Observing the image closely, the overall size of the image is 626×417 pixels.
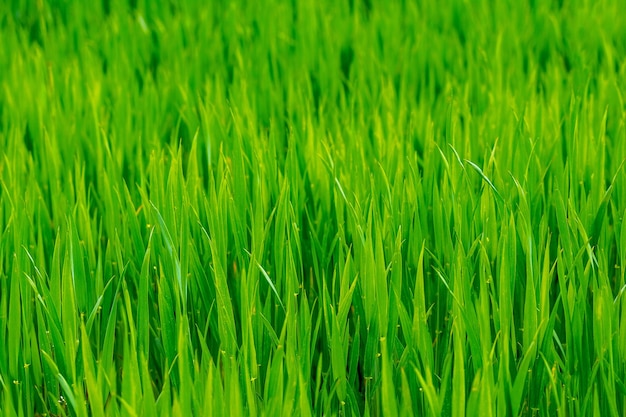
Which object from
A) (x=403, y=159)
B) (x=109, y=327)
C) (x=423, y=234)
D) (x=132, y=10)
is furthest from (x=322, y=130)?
(x=132, y=10)

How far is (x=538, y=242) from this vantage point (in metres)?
1.37

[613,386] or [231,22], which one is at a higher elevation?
[231,22]

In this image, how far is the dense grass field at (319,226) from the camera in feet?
3.56

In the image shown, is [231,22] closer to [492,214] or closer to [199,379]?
[492,214]

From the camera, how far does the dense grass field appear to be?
1086mm

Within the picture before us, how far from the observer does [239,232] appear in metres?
1.32

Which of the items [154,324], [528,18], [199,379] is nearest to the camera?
[199,379]

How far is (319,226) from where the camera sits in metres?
1.43

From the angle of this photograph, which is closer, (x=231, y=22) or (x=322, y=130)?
(x=322, y=130)

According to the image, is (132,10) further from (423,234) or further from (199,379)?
(199,379)

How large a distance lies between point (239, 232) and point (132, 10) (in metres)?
1.69

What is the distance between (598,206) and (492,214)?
0.63 ft

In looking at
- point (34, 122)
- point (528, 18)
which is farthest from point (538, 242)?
point (528, 18)

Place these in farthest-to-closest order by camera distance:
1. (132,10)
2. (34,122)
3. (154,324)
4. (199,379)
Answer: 1. (132,10)
2. (34,122)
3. (154,324)
4. (199,379)
